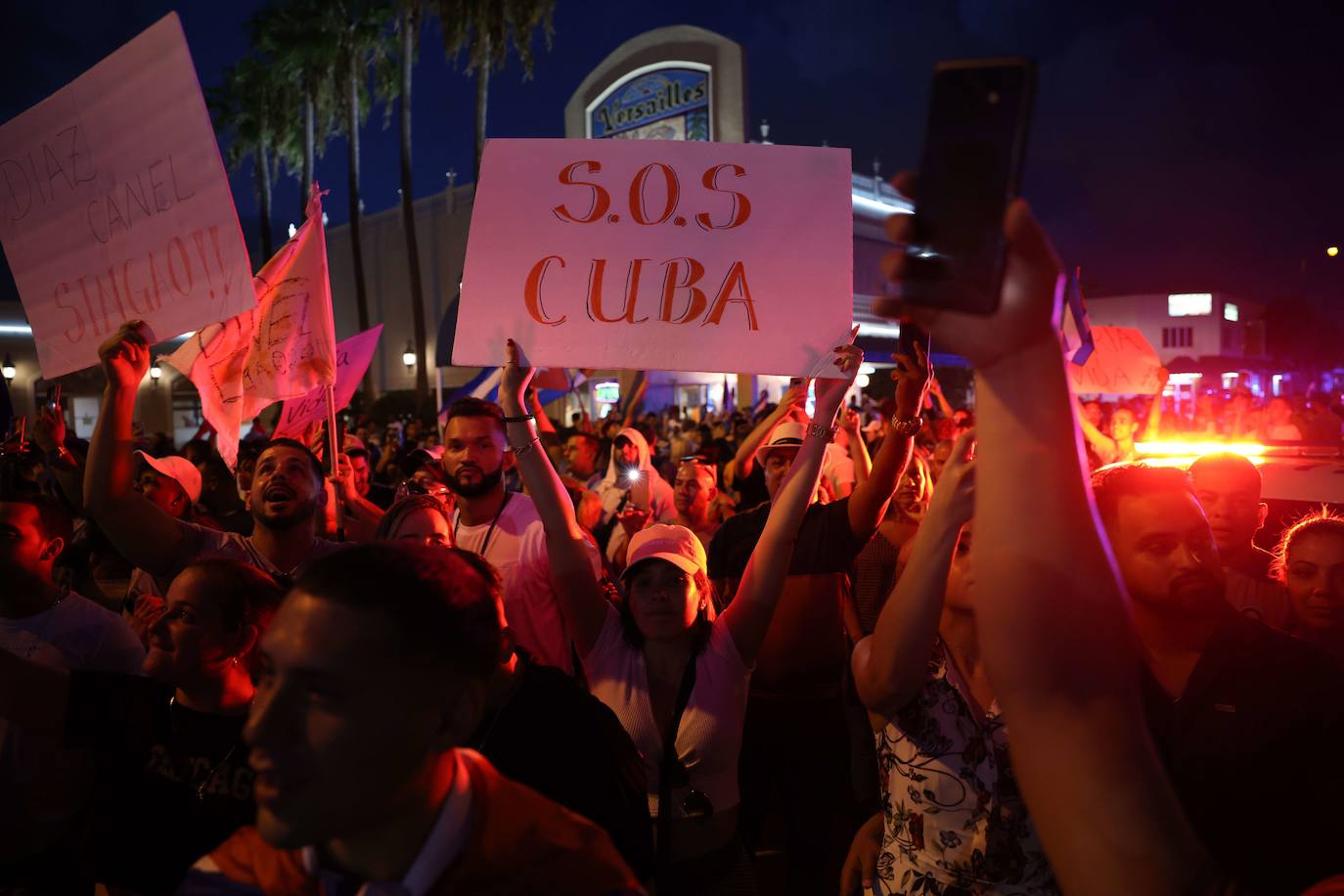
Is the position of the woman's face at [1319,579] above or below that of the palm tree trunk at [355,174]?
below

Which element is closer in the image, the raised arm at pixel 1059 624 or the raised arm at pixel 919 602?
the raised arm at pixel 1059 624

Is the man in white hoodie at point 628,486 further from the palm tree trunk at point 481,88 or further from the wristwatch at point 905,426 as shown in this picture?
the palm tree trunk at point 481,88

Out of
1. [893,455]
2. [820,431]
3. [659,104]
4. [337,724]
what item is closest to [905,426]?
[893,455]

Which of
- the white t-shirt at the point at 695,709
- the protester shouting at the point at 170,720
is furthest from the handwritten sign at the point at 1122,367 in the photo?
the protester shouting at the point at 170,720

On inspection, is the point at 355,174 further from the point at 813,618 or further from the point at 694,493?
the point at 813,618

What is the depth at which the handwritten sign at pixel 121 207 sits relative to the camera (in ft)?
12.0

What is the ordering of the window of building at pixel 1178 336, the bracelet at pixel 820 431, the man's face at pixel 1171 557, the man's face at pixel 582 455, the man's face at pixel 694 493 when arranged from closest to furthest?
the man's face at pixel 1171 557, the bracelet at pixel 820 431, the man's face at pixel 694 493, the man's face at pixel 582 455, the window of building at pixel 1178 336

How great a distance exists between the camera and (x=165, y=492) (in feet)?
17.4

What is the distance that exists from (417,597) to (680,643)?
1824mm

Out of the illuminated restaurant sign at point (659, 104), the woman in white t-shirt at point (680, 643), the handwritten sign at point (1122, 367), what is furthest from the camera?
the illuminated restaurant sign at point (659, 104)

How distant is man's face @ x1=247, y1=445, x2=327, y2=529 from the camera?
3568mm

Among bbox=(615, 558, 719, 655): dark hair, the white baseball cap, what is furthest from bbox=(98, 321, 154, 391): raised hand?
bbox=(615, 558, 719, 655): dark hair

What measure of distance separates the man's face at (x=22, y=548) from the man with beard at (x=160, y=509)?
184mm

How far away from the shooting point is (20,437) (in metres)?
4.80
